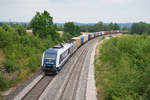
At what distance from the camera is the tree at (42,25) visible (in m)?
34.0

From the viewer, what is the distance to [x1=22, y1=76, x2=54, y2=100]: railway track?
42.0 ft

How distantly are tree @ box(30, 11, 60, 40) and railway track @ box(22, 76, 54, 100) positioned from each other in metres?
19.2

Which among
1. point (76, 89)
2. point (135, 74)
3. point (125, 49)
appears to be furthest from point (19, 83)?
point (125, 49)

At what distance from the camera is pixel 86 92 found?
14141 millimetres

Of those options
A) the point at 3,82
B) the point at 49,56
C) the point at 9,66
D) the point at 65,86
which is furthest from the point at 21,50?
the point at 65,86

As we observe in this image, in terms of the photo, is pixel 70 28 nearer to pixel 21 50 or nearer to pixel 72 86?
pixel 21 50

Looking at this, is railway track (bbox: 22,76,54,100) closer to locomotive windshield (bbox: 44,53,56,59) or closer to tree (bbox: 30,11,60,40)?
locomotive windshield (bbox: 44,53,56,59)

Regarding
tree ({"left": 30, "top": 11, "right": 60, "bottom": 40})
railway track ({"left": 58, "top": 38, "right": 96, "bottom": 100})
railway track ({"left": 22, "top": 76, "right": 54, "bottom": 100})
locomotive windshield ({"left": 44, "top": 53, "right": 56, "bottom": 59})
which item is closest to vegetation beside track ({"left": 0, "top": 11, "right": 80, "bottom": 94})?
tree ({"left": 30, "top": 11, "right": 60, "bottom": 40})

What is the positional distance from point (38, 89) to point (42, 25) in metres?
23.3

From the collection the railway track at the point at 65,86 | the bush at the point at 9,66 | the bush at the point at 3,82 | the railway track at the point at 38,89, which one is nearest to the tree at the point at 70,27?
the railway track at the point at 65,86

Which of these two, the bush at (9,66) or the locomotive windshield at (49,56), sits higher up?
the locomotive windshield at (49,56)

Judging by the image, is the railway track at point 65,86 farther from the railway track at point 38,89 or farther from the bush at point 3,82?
the bush at point 3,82

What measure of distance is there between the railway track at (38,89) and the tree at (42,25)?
19.2 meters

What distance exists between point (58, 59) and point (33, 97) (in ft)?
20.7
